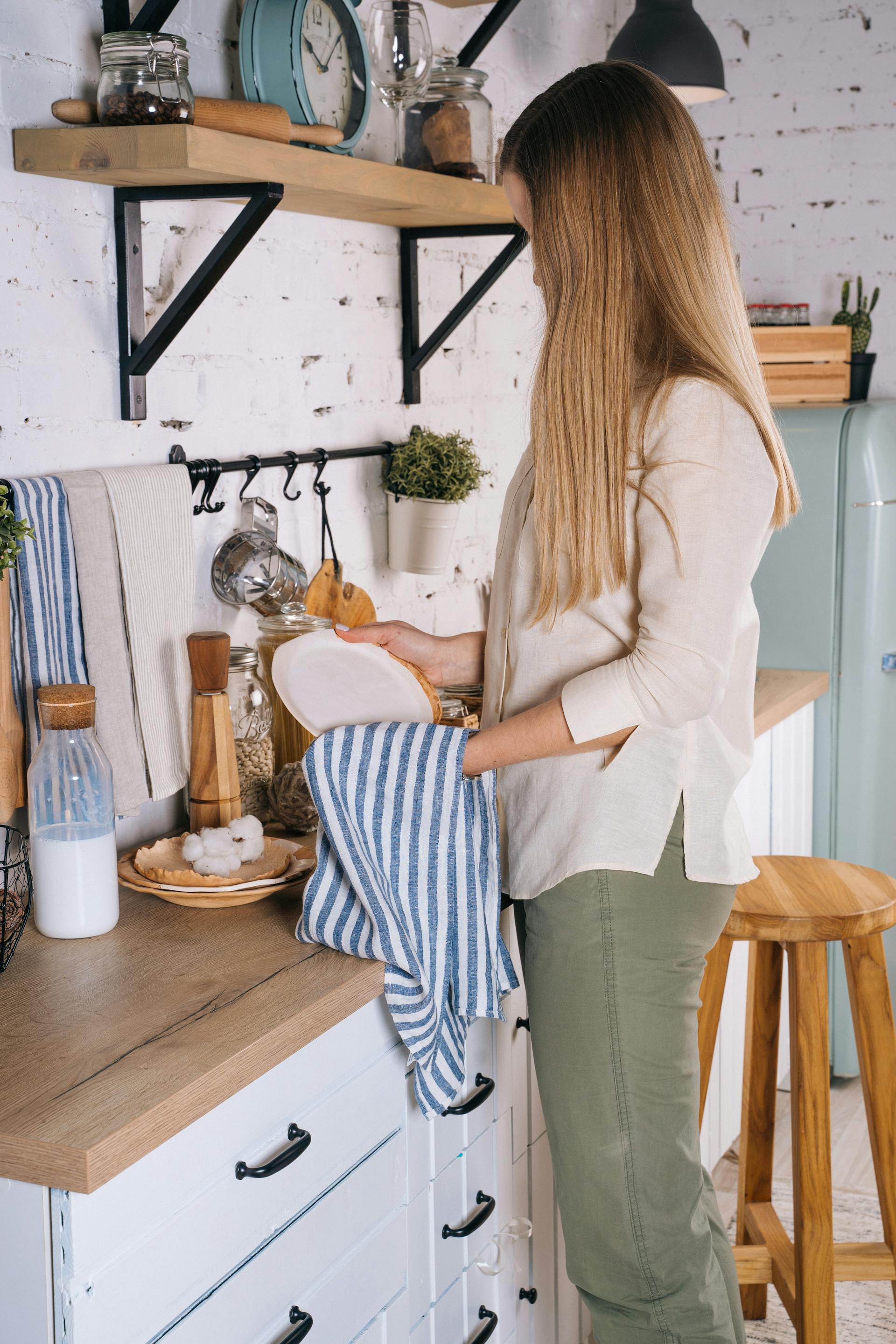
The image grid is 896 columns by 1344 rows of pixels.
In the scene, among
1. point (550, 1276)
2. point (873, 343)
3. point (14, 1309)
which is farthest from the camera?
point (873, 343)

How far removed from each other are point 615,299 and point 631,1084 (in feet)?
2.72

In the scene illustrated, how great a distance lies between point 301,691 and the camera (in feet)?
4.74

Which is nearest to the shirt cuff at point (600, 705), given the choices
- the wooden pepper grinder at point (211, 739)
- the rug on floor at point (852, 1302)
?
the wooden pepper grinder at point (211, 739)

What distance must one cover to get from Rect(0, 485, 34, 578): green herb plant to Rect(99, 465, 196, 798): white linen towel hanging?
0.17 m

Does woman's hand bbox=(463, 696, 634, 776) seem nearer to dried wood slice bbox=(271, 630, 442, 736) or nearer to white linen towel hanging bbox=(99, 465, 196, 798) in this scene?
dried wood slice bbox=(271, 630, 442, 736)

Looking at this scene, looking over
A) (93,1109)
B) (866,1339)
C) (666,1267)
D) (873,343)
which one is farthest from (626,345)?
(873,343)

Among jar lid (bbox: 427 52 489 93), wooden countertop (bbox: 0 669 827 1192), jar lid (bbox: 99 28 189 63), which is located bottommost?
wooden countertop (bbox: 0 669 827 1192)

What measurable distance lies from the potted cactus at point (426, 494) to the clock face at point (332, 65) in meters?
0.58

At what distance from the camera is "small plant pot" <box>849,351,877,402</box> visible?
3.05m

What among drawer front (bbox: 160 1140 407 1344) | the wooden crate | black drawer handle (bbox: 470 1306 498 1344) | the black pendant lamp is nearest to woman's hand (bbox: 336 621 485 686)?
drawer front (bbox: 160 1140 407 1344)

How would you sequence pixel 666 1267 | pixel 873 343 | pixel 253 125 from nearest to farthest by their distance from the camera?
pixel 666 1267 < pixel 253 125 < pixel 873 343

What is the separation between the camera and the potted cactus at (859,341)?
306cm

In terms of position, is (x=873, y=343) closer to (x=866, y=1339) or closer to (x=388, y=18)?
(x=388, y=18)

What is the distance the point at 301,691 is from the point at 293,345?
2.54 ft
